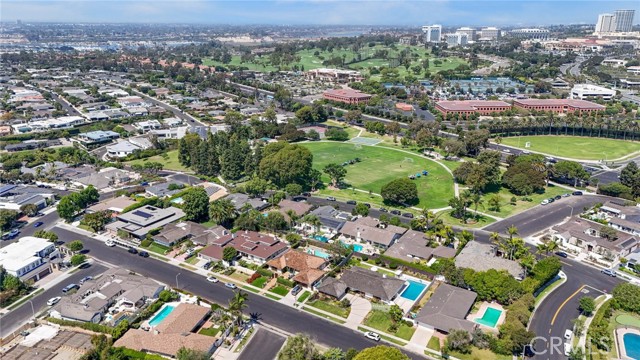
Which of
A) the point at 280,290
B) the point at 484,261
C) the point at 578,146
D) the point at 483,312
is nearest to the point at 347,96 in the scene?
the point at 578,146

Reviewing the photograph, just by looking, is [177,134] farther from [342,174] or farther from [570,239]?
[570,239]

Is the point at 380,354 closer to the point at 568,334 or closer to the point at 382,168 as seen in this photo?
the point at 568,334

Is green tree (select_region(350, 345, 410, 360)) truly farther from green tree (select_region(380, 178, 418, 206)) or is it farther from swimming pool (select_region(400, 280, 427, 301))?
green tree (select_region(380, 178, 418, 206))

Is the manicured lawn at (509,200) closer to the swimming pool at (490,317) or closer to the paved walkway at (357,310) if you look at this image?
the swimming pool at (490,317)

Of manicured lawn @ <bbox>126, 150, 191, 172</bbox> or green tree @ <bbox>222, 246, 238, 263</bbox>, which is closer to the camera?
green tree @ <bbox>222, 246, 238, 263</bbox>

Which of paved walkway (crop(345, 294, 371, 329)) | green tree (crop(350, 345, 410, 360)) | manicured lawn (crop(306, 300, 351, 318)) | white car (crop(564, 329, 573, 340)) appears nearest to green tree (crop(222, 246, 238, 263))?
manicured lawn (crop(306, 300, 351, 318))

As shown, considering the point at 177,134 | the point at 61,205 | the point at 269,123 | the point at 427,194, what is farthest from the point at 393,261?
the point at 177,134

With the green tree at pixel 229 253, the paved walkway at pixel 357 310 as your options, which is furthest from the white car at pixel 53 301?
the paved walkway at pixel 357 310
